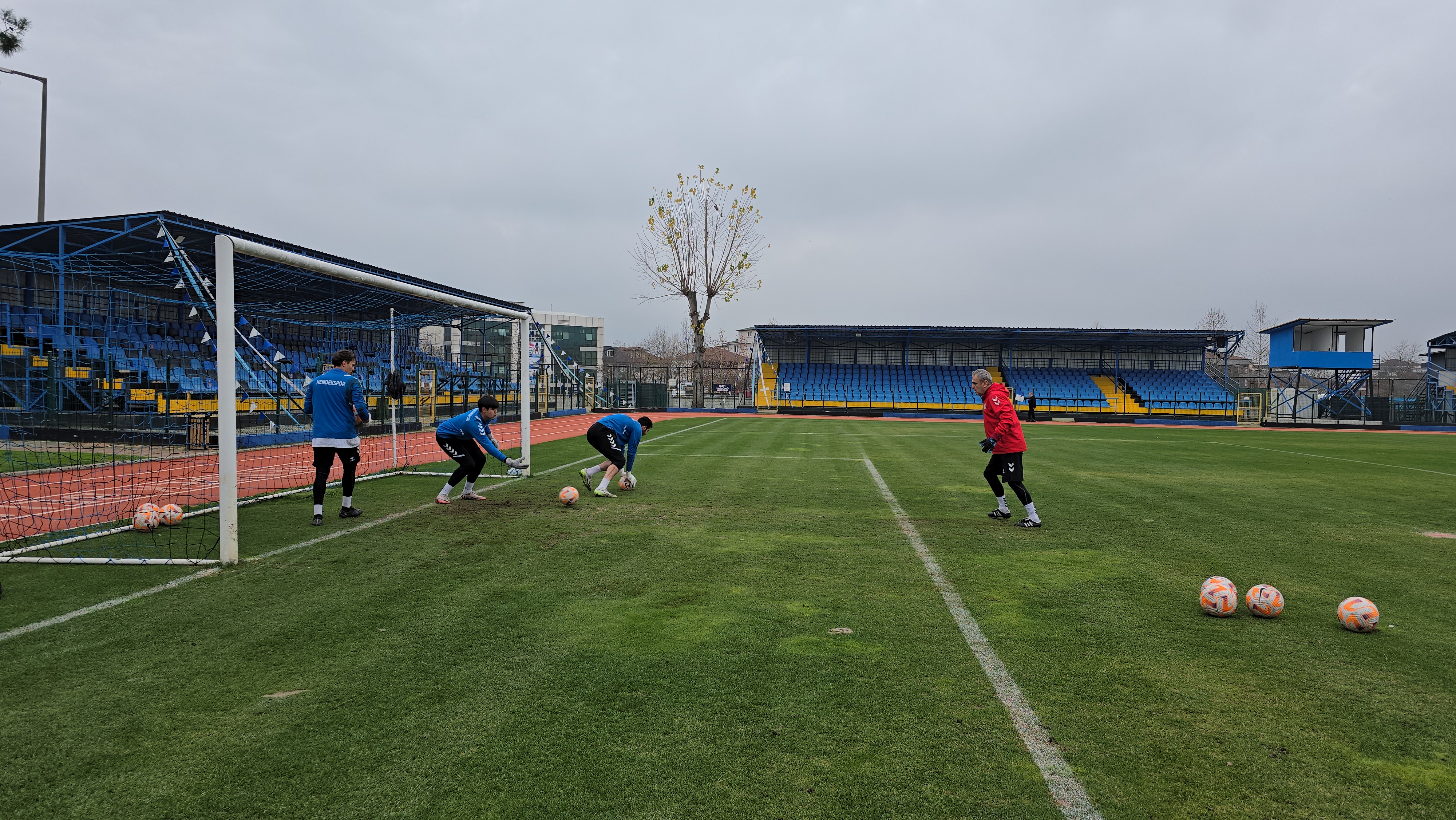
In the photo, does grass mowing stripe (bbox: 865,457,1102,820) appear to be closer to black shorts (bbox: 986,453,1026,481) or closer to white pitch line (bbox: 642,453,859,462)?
black shorts (bbox: 986,453,1026,481)

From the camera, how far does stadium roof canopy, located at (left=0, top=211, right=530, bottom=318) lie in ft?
55.0

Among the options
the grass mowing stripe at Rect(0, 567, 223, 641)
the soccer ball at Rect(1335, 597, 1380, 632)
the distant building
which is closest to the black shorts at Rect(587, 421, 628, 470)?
the grass mowing stripe at Rect(0, 567, 223, 641)

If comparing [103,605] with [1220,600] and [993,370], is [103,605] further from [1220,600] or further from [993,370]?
[993,370]

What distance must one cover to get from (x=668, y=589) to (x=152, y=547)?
4994 millimetres

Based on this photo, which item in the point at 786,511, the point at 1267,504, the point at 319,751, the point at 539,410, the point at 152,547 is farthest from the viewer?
the point at 539,410

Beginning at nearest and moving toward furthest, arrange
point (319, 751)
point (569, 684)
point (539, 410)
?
1. point (319, 751)
2. point (569, 684)
3. point (539, 410)

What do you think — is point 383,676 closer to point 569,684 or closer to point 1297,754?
point 569,684

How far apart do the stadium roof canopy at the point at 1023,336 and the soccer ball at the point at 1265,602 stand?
41.5 meters

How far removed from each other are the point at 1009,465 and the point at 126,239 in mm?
22306

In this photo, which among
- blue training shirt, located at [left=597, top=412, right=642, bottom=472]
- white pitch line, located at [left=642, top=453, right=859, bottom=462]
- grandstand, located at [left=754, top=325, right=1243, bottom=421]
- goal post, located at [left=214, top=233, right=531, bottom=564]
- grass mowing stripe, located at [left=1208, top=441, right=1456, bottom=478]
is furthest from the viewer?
grandstand, located at [left=754, top=325, right=1243, bottom=421]

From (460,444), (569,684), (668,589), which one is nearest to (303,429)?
(460,444)

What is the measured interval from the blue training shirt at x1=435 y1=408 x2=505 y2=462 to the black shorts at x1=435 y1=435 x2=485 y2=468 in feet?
0.13

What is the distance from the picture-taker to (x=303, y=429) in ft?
52.4

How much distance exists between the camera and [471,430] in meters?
8.54
